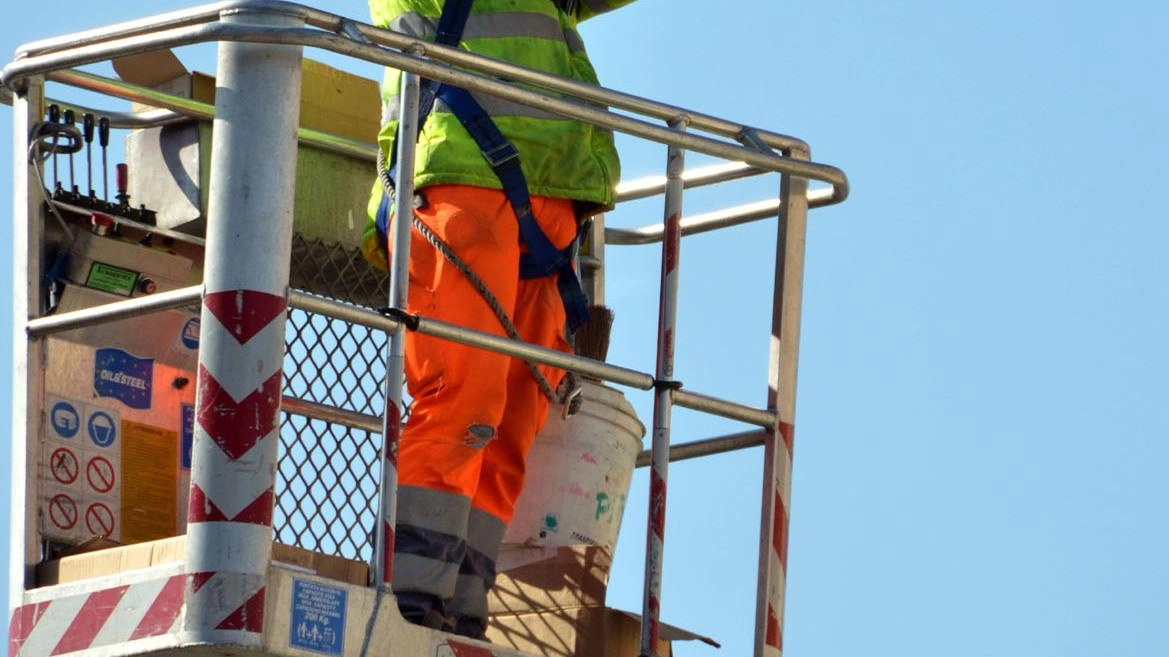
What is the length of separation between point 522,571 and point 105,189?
1.72 metres

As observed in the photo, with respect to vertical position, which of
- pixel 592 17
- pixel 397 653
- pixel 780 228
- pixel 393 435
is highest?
pixel 592 17

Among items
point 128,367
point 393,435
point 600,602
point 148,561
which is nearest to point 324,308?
point 393,435

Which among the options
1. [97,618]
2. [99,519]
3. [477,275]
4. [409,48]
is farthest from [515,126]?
[97,618]

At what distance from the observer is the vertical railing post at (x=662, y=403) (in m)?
7.00

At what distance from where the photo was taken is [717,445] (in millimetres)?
7984

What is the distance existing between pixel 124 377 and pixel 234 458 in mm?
1295

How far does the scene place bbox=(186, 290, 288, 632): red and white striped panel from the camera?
241 inches

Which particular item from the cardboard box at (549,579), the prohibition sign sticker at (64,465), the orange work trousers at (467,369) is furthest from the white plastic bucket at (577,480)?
the prohibition sign sticker at (64,465)

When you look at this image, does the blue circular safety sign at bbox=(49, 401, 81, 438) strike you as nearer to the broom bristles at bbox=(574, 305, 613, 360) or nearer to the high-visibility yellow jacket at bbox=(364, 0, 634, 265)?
the high-visibility yellow jacket at bbox=(364, 0, 634, 265)

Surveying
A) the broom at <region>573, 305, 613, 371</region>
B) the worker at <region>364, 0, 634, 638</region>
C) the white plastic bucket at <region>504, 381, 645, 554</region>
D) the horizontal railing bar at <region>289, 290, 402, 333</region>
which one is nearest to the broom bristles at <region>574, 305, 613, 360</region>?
the broom at <region>573, 305, 613, 371</region>

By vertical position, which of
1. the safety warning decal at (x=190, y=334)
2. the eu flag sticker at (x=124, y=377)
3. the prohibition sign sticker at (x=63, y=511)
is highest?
the safety warning decal at (x=190, y=334)

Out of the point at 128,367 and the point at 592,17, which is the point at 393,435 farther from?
the point at 592,17

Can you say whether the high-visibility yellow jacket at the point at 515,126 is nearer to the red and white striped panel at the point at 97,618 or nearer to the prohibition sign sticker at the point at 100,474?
the prohibition sign sticker at the point at 100,474

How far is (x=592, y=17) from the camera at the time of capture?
802cm
